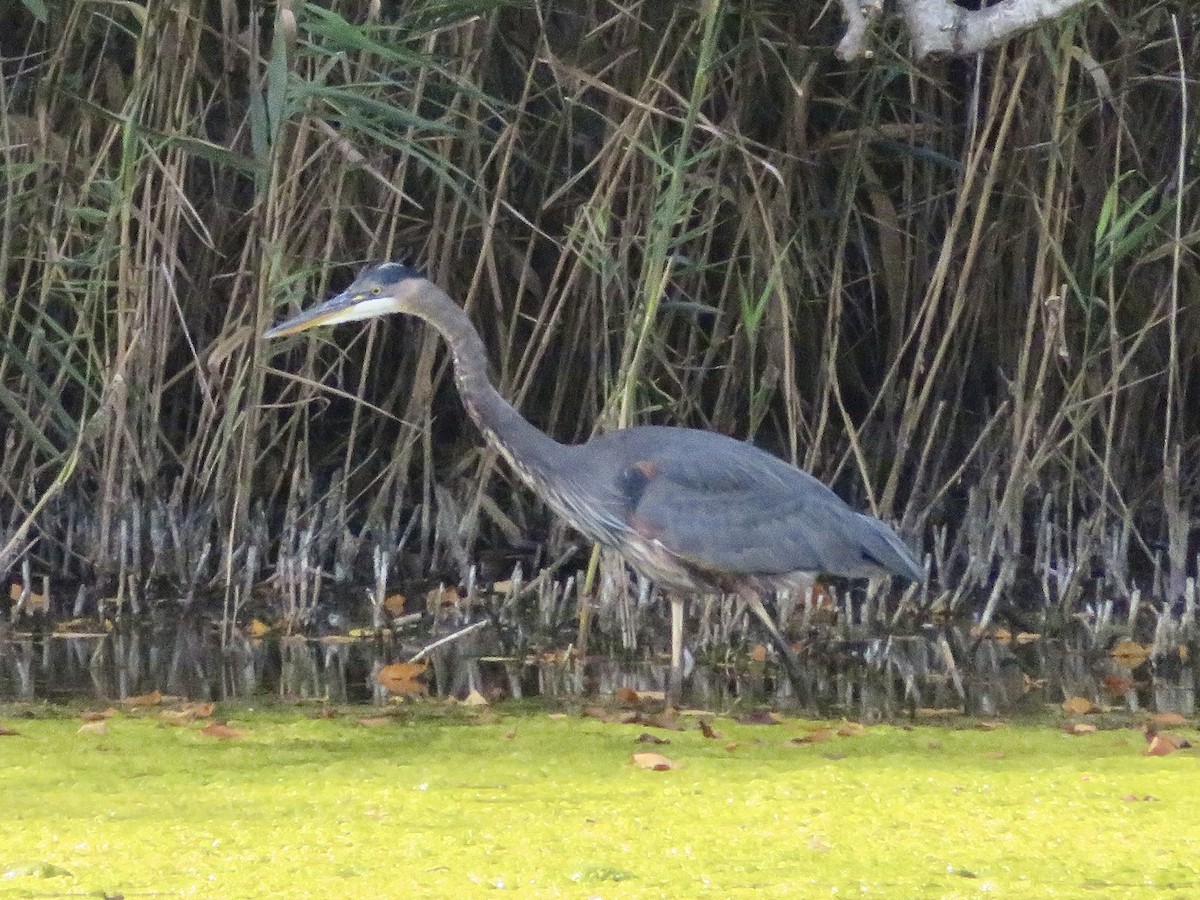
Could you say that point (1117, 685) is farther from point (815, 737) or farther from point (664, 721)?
point (664, 721)

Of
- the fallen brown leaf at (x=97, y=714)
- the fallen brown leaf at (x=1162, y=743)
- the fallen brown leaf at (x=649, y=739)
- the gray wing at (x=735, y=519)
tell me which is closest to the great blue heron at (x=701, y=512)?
the gray wing at (x=735, y=519)

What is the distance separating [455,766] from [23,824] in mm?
755

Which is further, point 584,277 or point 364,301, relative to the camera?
point 584,277

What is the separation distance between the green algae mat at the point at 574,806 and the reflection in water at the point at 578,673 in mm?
280

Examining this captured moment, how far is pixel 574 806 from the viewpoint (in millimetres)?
3000

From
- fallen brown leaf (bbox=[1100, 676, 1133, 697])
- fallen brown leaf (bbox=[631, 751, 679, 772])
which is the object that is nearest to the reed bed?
fallen brown leaf (bbox=[1100, 676, 1133, 697])

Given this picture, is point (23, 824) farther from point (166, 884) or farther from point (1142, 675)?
point (1142, 675)

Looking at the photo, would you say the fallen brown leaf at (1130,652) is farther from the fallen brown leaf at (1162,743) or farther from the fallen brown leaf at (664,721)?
the fallen brown leaf at (664,721)

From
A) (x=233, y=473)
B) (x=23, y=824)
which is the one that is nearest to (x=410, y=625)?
(x=233, y=473)

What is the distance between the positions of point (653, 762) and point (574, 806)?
0.33m

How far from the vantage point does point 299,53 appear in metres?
4.41

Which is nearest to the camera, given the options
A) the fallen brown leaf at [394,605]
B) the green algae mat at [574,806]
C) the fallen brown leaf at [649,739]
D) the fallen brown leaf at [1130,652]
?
the green algae mat at [574,806]

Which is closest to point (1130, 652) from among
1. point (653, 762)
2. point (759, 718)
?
point (759, 718)

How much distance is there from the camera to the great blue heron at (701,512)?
446 cm
